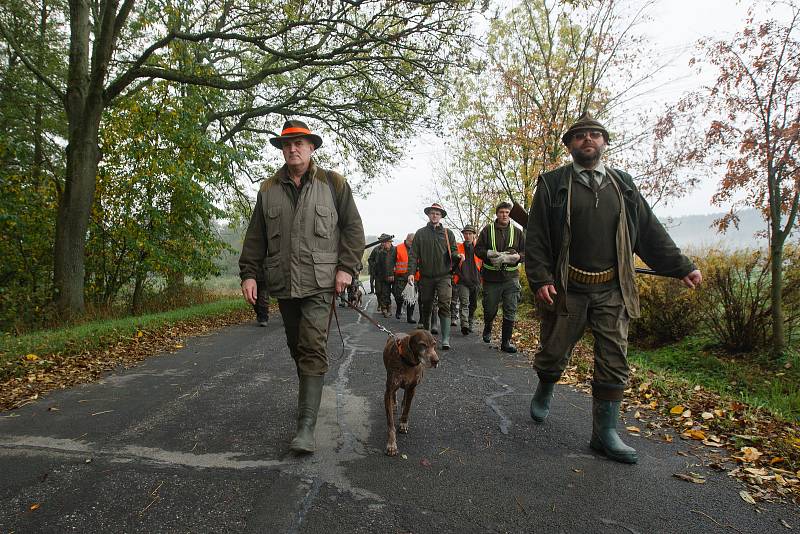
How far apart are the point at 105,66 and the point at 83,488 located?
10.0m

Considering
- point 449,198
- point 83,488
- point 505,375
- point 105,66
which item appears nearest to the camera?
point 83,488

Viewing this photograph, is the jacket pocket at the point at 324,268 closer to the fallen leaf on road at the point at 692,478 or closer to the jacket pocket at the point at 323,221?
the jacket pocket at the point at 323,221

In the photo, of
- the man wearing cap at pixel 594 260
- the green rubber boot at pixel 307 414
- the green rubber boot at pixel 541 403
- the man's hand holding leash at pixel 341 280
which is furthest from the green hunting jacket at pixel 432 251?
the green rubber boot at pixel 307 414

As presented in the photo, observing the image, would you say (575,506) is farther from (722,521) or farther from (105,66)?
(105,66)

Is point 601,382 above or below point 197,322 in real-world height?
above

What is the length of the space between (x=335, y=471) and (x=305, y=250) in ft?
5.23

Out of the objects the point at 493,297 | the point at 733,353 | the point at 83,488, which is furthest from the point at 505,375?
the point at 733,353

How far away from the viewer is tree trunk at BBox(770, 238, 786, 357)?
737 cm

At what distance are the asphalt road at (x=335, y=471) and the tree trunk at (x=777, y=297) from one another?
5.29 m

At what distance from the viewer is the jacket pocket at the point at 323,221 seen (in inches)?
134

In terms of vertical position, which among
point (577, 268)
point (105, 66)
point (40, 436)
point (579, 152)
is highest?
point (105, 66)

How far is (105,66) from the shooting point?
9445mm

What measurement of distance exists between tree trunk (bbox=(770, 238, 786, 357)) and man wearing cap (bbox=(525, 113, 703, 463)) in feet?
18.5

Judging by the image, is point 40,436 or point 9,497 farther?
point 40,436
